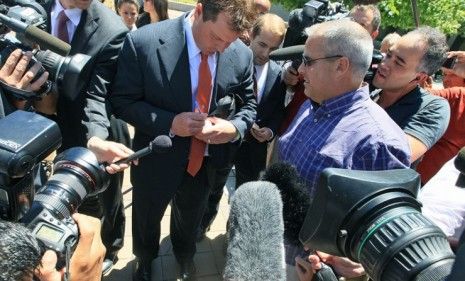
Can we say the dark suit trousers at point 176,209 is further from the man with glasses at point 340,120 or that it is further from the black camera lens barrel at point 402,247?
the black camera lens barrel at point 402,247

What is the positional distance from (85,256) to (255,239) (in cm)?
63

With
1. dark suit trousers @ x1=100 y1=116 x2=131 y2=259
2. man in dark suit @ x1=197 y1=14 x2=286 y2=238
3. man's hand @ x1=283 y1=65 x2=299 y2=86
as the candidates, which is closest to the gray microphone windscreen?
dark suit trousers @ x1=100 y1=116 x2=131 y2=259

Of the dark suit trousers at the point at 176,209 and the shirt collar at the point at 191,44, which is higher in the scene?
the shirt collar at the point at 191,44

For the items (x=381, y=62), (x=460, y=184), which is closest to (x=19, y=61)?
(x=460, y=184)

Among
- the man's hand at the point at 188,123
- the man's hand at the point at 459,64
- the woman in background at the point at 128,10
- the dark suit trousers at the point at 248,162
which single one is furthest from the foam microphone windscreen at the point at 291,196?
the woman in background at the point at 128,10

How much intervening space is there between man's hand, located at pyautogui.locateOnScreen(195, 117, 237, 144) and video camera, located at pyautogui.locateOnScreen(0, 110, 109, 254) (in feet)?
3.22

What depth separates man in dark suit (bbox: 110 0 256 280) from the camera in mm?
2232

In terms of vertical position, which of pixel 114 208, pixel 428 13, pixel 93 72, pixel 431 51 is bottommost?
pixel 428 13

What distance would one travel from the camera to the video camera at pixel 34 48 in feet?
5.68

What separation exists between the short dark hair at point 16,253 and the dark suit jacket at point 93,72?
1.36 metres

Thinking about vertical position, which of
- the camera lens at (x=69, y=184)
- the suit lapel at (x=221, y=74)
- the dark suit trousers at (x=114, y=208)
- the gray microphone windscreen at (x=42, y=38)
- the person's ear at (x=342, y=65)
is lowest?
the dark suit trousers at (x=114, y=208)

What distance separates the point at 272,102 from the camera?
302cm

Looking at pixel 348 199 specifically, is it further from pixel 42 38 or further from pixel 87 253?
pixel 42 38

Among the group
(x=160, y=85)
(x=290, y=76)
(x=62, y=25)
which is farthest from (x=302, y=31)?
(x=62, y=25)
